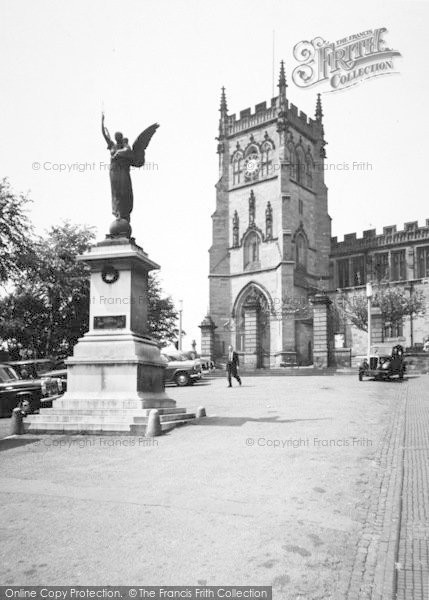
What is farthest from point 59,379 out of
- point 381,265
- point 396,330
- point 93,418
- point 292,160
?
point 381,265

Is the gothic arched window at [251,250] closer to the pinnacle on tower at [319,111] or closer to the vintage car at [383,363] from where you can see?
the pinnacle on tower at [319,111]

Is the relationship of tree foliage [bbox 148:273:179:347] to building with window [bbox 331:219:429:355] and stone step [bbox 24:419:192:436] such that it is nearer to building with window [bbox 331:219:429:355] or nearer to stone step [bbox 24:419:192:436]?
building with window [bbox 331:219:429:355]

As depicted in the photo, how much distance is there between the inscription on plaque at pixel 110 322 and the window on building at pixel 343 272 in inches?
1733

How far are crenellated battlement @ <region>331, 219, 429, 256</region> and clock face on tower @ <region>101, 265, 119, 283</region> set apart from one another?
140ft

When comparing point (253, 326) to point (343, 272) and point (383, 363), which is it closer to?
point (383, 363)

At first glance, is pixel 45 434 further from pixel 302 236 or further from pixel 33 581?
pixel 302 236

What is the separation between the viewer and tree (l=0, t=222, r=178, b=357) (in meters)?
33.7

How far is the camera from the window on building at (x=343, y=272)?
52688mm

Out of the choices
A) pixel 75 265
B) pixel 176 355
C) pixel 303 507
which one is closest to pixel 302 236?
pixel 75 265

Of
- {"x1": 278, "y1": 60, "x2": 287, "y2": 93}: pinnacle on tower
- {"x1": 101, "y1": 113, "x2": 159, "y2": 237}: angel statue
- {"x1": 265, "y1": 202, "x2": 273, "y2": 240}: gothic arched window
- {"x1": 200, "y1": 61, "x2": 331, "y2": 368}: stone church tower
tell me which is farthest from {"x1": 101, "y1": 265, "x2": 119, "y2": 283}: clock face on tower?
{"x1": 278, "y1": 60, "x2": 287, "y2": 93}: pinnacle on tower

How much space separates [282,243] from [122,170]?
3578 centimetres

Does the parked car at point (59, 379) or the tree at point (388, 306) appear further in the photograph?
the tree at point (388, 306)

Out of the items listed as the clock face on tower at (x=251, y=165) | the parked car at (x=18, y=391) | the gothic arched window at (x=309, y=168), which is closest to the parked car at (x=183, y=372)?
the parked car at (x=18, y=391)

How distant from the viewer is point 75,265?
3538 cm
